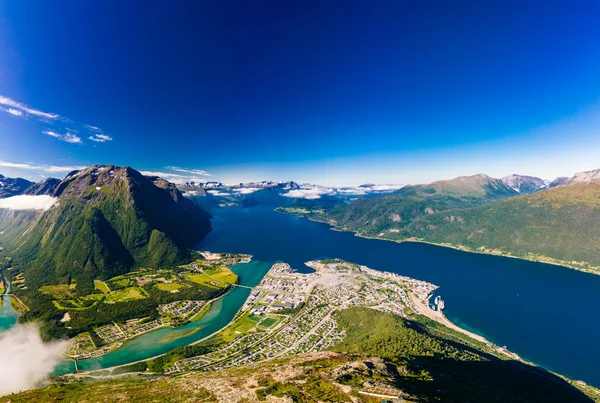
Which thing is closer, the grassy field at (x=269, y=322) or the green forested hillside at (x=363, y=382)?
the green forested hillside at (x=363, y=382)

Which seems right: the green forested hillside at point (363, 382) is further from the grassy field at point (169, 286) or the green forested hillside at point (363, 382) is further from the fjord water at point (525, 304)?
the grassy field at point (169, 286)

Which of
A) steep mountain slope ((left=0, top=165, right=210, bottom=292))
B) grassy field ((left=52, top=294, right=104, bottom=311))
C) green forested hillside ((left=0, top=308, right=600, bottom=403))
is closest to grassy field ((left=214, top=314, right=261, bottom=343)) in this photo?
green forested hillside ((left=0, top=308, right=600, bottom=403))

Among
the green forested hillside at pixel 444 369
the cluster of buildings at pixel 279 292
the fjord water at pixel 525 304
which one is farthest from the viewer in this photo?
the cluster of buildings at pixel 279 292

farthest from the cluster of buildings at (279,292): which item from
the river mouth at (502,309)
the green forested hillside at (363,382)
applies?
the green forested hillside at (363,382)

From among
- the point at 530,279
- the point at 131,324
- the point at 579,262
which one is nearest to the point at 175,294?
the point at 131,324

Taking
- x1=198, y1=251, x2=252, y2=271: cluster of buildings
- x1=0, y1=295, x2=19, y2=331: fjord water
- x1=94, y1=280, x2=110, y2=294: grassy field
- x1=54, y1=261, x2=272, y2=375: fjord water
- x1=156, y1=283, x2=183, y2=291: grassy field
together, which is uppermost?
x1=198, y1=251, x2=252, y2=271: cluster of buildings

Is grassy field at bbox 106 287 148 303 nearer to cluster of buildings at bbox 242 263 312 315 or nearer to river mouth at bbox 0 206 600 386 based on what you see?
river mouth at bbox 0 206 600 386

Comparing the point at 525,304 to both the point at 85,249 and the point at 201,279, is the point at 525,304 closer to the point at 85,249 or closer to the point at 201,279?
the point at 201,279
